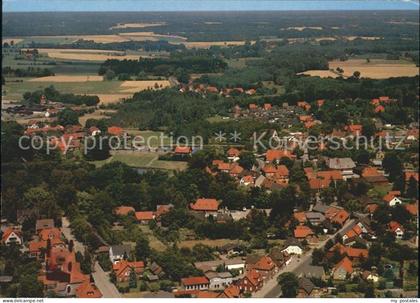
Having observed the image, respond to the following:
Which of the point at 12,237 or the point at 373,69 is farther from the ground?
the point at 373,69

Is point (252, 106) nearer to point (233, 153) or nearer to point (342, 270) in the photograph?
point (233, 153)

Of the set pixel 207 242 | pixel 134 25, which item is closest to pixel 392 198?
pixel 207 242

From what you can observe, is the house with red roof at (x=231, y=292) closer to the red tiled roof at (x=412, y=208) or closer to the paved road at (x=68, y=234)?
the paved road at (x=68, y=234)

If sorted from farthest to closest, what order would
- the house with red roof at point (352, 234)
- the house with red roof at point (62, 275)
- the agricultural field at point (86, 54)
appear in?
1. the agricultural field at point (86, 54)
2. the house with red roof at point (352, 234)
3. the house with red roof at point (62, 275)

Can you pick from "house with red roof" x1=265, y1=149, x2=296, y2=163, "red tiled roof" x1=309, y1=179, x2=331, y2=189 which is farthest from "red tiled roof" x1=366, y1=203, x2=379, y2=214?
"house with red roof" x1=265, y1=149, x2=296, y2=163

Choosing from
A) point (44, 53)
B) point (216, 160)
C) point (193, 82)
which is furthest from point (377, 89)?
point (44, 53)

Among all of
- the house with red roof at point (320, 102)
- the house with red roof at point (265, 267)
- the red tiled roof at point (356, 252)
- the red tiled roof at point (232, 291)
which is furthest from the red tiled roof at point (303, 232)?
the house with red roof at point (320, 102)
